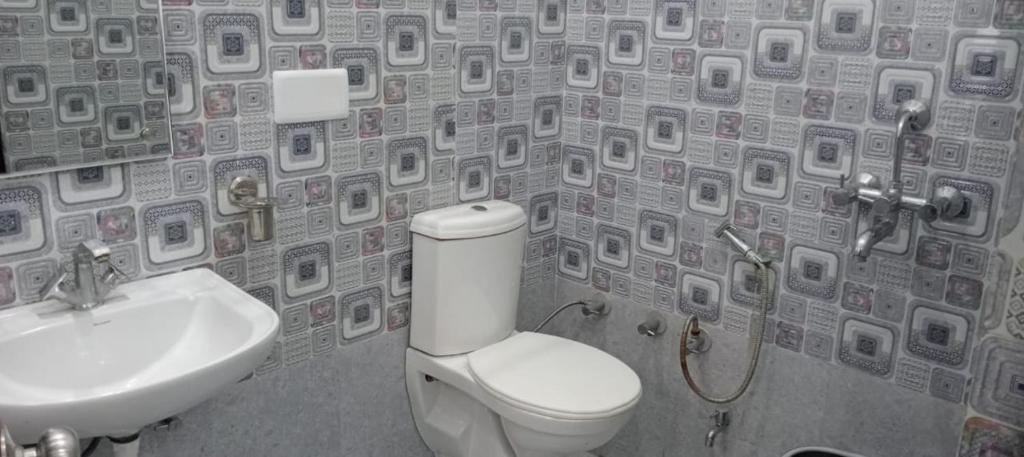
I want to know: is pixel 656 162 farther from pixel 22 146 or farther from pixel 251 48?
pixel 22 146

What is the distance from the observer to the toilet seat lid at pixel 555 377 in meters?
1.97

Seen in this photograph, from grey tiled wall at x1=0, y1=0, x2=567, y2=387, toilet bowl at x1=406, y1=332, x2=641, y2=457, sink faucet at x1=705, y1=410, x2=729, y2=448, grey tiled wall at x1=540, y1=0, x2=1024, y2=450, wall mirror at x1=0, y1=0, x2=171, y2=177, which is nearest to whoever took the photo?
wall mirror at x1=0, y1=0, x2=171, y2=177

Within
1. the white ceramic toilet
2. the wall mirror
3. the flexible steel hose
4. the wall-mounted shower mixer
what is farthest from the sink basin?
the wall-mounted shower mixer

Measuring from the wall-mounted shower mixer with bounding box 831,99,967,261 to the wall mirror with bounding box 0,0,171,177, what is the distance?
4.90 feet

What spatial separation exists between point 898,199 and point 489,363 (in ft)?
3.46

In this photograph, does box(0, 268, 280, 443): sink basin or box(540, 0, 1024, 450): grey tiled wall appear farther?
box(540, 0, 1024, 450): grey tiled wall

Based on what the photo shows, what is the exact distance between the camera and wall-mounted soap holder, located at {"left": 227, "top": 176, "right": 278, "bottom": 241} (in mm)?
1834

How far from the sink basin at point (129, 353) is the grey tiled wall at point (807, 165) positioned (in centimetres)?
120

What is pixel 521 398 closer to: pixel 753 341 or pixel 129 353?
pixel 753 341

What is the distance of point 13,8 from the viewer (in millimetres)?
1472

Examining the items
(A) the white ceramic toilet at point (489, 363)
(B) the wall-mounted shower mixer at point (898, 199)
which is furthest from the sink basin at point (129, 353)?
(B) the wall-mounted shower mixer at point (898, 199)

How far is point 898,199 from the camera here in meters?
1.83

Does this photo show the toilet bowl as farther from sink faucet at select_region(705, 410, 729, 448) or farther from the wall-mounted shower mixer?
the wall-mounted shower mixer

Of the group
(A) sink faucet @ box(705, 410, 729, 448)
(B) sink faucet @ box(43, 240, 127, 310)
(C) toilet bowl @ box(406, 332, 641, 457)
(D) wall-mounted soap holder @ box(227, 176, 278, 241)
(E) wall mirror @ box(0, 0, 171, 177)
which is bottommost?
(A) sink faucet @ box(705, 410, 729, 448)
